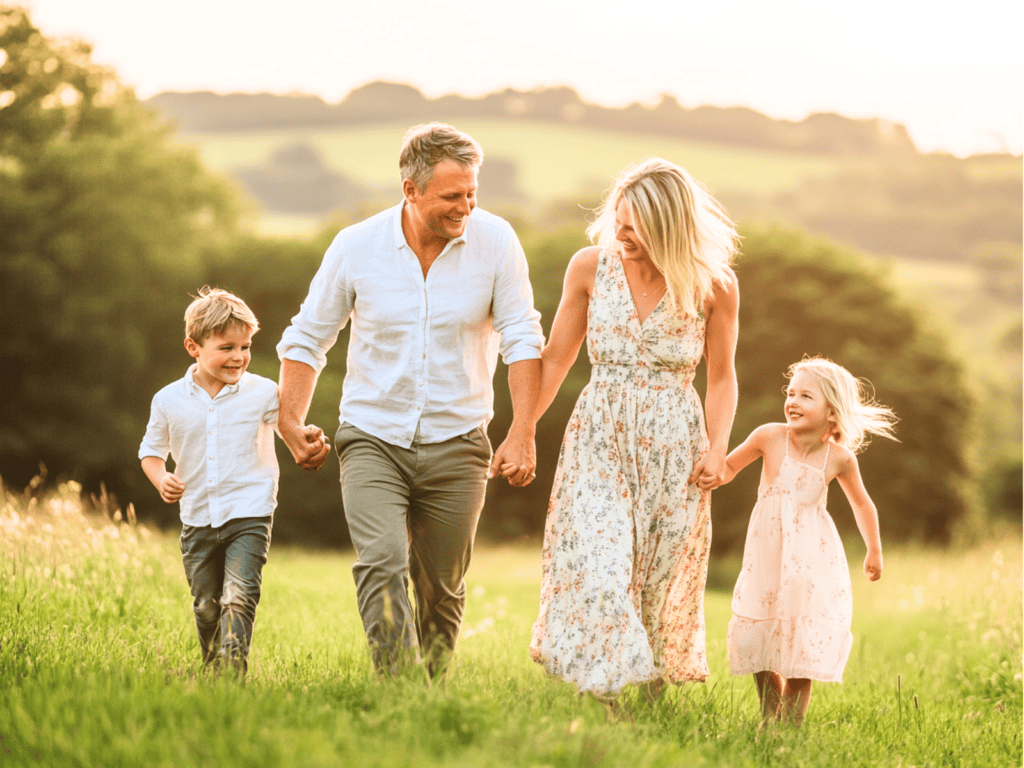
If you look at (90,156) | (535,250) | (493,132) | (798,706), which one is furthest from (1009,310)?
(798,706)

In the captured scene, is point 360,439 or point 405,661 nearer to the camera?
point 405,661

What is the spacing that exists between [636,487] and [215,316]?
2.15m

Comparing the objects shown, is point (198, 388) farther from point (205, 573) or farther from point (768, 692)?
point (768, 692)

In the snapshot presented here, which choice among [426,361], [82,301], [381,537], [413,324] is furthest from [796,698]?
[82,301]

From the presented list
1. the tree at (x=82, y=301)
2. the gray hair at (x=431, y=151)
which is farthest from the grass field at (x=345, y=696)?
the tree at (x=82, y=301)

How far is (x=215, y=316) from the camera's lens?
4.82m

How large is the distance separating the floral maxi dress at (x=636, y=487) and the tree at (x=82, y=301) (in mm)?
21850

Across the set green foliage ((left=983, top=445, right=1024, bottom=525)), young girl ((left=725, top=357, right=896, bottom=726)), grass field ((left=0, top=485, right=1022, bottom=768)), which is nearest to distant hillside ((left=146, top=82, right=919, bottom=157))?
green foliage ((left=983, top=445, right=1024, bottom=525))

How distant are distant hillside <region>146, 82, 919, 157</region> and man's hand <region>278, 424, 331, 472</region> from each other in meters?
54.9

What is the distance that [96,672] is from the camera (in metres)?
4.20

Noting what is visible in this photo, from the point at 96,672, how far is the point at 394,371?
182 cm

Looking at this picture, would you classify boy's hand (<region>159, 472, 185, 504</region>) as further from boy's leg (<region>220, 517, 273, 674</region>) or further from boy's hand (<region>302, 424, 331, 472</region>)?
boy's hand (<region>302, 424, 331, 472</region>)

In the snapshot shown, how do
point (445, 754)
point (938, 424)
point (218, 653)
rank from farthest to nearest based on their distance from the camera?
1. point (938, 424)
2. point (218, 653)
3. point (445, 754)

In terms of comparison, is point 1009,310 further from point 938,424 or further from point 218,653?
point 218,653
